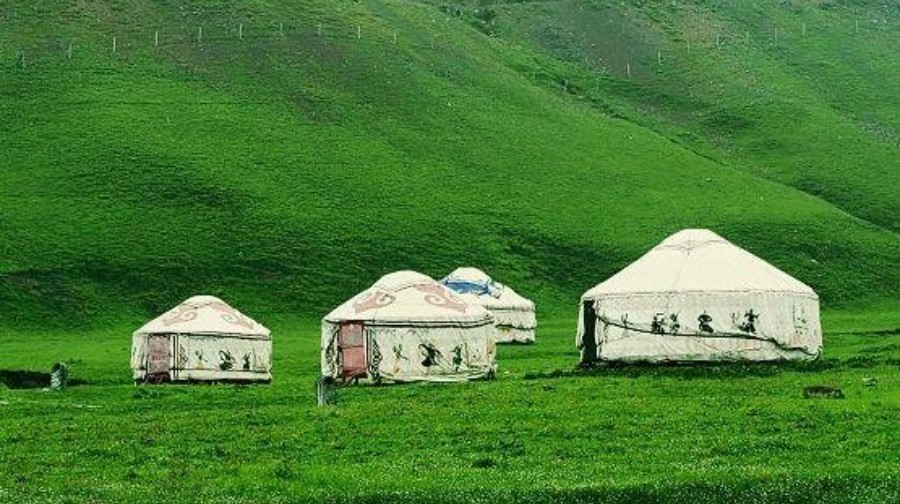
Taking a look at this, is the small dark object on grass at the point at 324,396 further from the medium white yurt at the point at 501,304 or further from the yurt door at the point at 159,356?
the medium white yurt at the point at 501,304

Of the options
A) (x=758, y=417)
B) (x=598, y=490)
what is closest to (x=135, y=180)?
(x=758, y=417)

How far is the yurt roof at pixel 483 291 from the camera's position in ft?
176

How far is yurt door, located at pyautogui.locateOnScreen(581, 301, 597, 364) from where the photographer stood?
31.8 m

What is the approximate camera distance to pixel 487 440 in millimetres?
19562

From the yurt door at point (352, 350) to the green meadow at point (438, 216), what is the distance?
146 centimetres

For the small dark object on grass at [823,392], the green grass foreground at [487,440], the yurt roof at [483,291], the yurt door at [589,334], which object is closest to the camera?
the green grass foreground at [487,440]

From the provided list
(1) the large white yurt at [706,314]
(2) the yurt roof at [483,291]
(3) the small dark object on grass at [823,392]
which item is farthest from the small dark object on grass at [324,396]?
(2) the yurt roof at [483,291]

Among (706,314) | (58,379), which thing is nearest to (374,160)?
(58,379)

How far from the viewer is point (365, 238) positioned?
76312mm

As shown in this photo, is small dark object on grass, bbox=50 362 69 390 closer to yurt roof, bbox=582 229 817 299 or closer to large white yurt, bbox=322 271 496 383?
large white yurt, bbox=322 271 496 383

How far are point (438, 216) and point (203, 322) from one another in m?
43.4

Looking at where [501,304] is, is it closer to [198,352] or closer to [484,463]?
[198,352]

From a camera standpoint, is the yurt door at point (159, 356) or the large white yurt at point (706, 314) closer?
the large white yurt at point (706, 314)

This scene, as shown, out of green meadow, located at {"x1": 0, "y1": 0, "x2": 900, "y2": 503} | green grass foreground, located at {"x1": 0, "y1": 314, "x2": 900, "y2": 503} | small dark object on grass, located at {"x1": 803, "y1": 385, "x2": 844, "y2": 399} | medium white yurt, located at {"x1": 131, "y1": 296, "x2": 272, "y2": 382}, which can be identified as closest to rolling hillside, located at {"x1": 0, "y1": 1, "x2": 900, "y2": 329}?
green meadow, located at {"x1": 0, "y1": 0, "x2": 900, "y2": 503}
